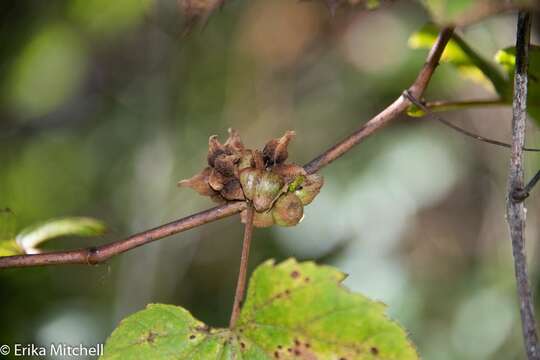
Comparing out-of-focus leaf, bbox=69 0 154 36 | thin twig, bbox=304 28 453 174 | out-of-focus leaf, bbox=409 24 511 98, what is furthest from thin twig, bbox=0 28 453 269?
out-of-focus leaf, bbox=69 0 154 36

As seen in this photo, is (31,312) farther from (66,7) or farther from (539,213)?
(539,213)

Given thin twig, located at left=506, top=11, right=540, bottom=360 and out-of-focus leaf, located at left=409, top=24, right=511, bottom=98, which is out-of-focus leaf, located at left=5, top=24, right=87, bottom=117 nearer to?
out-of-focus leaf, located at left=409, top=24, right=511, bottom=98

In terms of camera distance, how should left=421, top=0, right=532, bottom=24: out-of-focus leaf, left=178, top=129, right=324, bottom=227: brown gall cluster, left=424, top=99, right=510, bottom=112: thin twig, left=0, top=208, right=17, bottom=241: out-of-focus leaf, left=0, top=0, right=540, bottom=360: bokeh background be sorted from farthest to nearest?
left=0, top=0, right=540, bottom=360: bokeh background
left=0, top=208, right=17, bottom=241: out-of-focus leaf
left=424, top=99, right=510, bottom=112: thin twig
left=178, top=129, right=324, bottom=227: brown gall cluster
left=421, top=0, right=532, bottom=24: out-of-focus leaf

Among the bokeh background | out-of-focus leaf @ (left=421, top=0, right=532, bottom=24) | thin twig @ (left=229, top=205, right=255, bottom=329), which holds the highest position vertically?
the bokeh background

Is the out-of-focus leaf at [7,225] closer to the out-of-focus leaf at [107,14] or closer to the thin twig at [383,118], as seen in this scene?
the thin twig at [383,118]

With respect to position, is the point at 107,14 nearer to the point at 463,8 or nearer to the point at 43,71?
the point at 43,71
